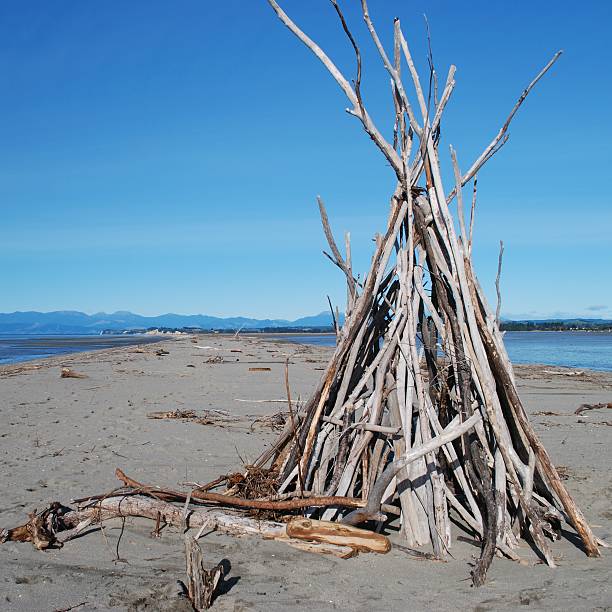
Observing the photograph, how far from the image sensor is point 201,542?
4.70 m

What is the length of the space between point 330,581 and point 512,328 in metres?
101

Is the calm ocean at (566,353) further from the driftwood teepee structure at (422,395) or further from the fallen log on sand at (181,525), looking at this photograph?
the fallen log on sand at (181,525)

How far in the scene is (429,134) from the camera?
16.4 ft

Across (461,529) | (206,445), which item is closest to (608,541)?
(461,529)

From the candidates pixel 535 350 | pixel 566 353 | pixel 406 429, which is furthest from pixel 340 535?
pixel 535 350

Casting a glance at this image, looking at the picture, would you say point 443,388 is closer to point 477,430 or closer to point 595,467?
point 477,430

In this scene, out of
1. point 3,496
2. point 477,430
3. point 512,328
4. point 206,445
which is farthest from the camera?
point 512,328

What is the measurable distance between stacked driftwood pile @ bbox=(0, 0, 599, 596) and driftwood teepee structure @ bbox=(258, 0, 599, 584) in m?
0.01

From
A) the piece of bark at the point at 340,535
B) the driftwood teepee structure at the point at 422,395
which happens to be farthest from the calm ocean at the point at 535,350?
the piece of bark at the point at 340,535

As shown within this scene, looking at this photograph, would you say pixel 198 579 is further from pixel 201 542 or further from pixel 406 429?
pixel 406 429

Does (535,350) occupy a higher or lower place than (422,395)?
lower

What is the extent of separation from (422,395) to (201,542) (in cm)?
192

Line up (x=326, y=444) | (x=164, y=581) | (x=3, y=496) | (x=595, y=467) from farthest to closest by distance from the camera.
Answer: (x=595, y=467) < (x=3, y=496) < (x=326, y=444) < (x=164, y=581)

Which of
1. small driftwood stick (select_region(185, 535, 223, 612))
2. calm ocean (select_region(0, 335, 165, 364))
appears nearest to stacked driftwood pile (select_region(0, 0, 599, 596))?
small driftwood stick (select_region(185, 535, 223, 612))
